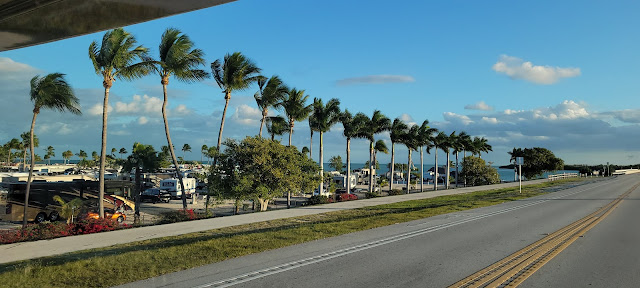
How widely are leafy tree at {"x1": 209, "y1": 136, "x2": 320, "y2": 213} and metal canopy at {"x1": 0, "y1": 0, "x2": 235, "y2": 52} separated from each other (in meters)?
18.4

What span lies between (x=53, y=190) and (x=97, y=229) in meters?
18.8

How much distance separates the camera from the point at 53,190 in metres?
30.5

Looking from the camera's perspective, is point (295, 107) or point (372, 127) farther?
point (372, 127)

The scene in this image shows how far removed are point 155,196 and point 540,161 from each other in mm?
81802

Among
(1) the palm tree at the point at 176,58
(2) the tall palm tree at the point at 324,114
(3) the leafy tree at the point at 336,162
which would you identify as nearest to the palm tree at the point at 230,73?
(1) the palm tree at the point at 176,58

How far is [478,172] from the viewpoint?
7031 centimetres

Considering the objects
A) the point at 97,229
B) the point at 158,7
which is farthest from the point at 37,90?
the point at 158,7

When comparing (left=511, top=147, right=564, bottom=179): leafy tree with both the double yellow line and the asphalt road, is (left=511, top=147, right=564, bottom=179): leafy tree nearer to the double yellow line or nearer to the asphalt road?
A: the asphalt road

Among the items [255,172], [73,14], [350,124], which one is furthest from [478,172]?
[73,14]

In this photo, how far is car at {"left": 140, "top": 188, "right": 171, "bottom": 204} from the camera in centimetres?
4775

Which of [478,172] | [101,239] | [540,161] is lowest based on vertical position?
[101,239]

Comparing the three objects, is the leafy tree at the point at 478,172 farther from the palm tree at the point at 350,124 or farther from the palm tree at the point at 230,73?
the palm tree at the point at 230,73

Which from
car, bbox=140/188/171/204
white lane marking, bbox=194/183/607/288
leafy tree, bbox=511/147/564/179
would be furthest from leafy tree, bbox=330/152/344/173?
white lane marking, bbox=194/183/607/288

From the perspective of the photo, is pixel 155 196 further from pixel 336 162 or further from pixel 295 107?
pixel 336 162
